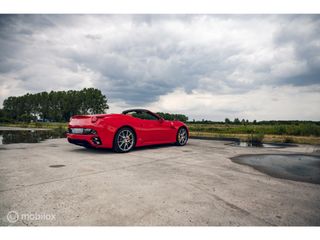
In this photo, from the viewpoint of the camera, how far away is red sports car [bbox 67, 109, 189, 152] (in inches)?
204

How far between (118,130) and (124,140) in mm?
345

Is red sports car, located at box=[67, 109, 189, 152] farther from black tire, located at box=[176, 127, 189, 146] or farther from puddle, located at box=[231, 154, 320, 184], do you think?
puddle, located at box=[231, 154, 320, 184]

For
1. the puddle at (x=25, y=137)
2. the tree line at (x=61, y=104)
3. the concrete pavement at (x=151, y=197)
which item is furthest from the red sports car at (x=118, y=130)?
the tree line at (x=61, y=104)

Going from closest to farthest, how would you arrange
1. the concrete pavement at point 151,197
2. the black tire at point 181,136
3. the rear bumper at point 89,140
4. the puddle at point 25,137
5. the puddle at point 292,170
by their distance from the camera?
the concrete pavement at point 151,197 → the puddle at point 292,170 → the rear bumper at point 89,140 → the black tire at point 181,136 → the puddle at point 25,137

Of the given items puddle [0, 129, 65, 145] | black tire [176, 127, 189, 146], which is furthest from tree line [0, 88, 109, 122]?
black tire [176, 127, 189, 146]

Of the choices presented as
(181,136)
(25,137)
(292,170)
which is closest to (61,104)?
(25,137)

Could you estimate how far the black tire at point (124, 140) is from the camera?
541 centimetres

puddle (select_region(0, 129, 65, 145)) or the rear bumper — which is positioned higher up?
the rear bumper

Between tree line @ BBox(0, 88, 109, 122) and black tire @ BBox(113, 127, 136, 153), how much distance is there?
7346cm

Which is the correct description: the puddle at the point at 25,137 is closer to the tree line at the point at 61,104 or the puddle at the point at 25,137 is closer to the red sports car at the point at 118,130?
the red sports car at the point at 118,130

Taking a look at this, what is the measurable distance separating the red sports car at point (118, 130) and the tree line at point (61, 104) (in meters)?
72.8
